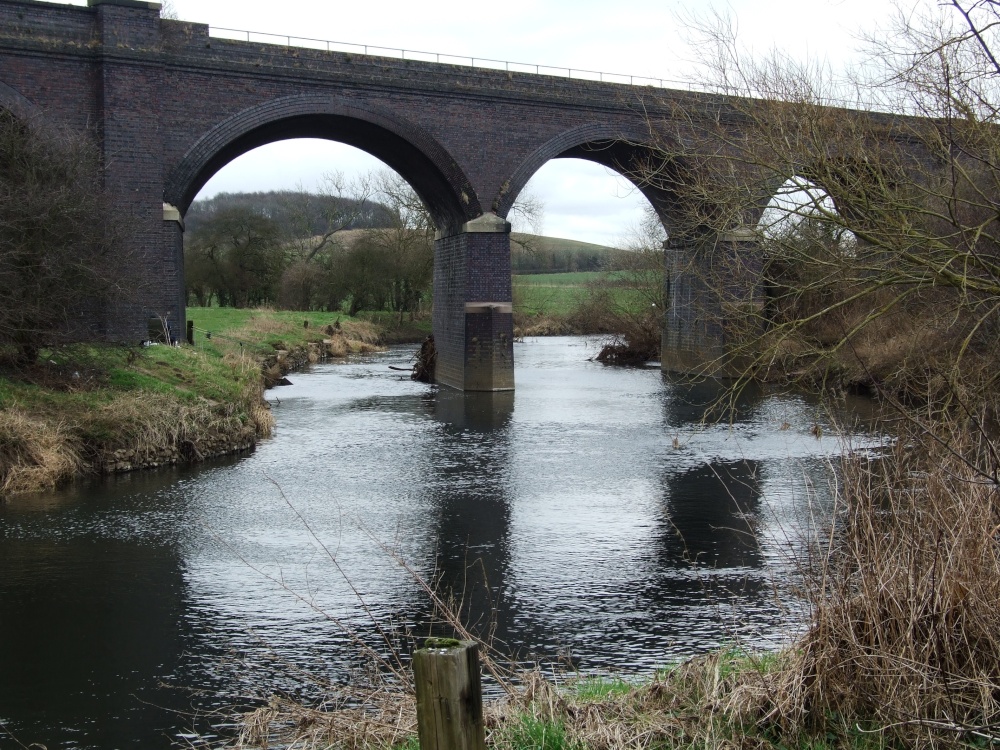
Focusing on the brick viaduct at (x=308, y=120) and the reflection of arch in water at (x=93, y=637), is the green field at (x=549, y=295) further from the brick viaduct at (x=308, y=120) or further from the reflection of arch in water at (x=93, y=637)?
the reflection of arch in water at (x=93, y=637)

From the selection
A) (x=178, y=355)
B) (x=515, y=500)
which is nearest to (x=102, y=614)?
(x=515, y=500)

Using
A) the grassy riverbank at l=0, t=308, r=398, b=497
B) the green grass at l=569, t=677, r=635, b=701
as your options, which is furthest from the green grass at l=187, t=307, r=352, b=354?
the green grass at l=569, t=677, r=635, b=701

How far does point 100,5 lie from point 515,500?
14.0 m

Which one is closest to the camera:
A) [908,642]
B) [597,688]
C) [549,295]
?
[908,642]

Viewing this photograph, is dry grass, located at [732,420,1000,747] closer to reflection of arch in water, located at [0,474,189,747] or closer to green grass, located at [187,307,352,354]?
reflection of arch in water, located at [0,474,189,747]

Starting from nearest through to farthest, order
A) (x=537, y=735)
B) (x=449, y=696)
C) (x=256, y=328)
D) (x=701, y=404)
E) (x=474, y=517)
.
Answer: (x=449, y=696) < (x=537, y=735) < (x=474, y=517) < (x=701, y=404) < (x=256, y=328)

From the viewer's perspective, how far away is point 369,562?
9.27 m

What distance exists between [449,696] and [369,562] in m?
6.34

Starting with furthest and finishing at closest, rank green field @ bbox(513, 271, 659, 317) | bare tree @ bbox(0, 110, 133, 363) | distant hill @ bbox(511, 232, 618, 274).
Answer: distant hill @ bbox(511, 232, 618, 274) < green field @ bbox(513, 271, 659, 317) < bare tree @ bbox(0, 110, 133, 363)

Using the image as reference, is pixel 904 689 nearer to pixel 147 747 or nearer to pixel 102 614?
pixel 147 747

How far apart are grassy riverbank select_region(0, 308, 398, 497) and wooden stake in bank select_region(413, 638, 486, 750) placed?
1056cm

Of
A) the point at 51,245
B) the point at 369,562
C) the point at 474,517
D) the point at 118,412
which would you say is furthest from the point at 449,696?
the point at 51,245

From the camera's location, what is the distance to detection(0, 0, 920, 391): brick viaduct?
1928cm

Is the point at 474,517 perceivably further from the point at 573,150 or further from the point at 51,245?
the point at 573,150
